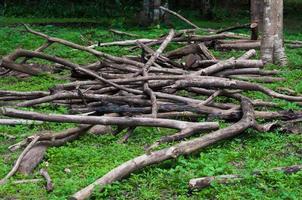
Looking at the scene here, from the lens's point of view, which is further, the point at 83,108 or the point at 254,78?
the point at 254,78

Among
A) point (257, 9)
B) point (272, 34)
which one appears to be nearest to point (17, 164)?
point (272, 34)

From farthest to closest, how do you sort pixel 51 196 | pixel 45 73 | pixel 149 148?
pixel 45 73 → pixel 149 148 → pixel 51 196

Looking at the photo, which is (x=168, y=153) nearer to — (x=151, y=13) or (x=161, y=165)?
(x=161, y=165)

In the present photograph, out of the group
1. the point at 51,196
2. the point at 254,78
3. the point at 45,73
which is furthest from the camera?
the point at 45,73

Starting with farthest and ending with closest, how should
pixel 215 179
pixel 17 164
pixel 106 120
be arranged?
pixel 106 120 < pixel 17 164 < pixel 215 179

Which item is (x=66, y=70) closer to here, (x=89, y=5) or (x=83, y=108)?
(x=83, y=108)

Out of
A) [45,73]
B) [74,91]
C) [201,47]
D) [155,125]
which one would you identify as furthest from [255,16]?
[155,125]

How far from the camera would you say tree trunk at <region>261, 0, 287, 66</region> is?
10.6m

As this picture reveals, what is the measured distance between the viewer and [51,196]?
5.01 metres

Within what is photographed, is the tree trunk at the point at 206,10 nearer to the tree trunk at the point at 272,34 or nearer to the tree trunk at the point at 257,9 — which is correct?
the tree trunk at the point at 257,9

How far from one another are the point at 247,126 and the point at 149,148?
3.66 feet

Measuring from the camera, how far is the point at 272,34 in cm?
1073

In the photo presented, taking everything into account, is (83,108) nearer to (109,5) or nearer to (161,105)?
(161,105)

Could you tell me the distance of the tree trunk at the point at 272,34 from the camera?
10.6 m
